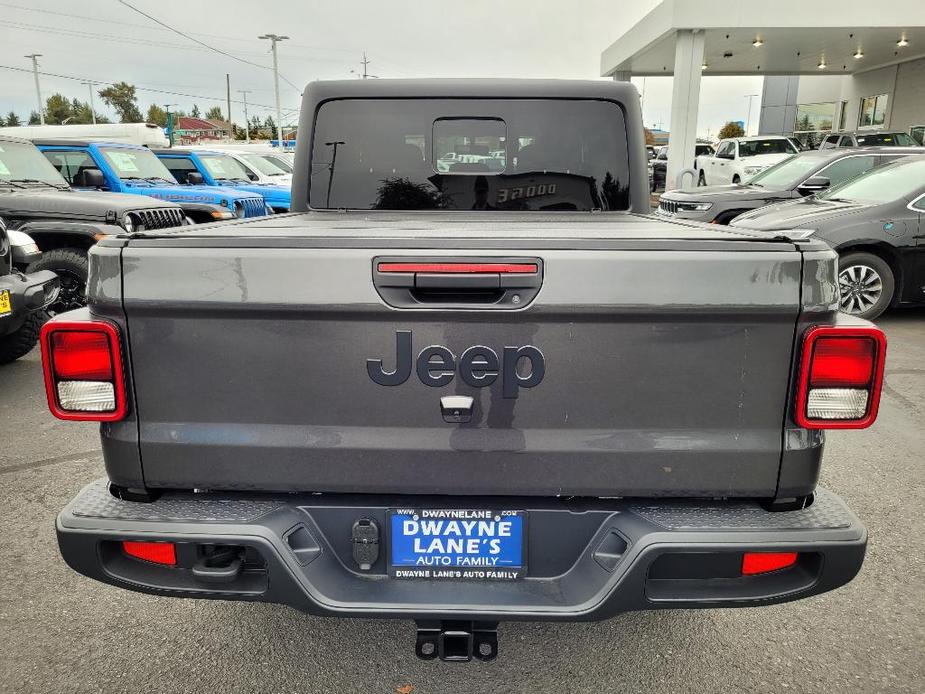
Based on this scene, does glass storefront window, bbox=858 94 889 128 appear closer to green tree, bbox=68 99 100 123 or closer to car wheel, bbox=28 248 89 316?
car wheel, bbox=28 248 89 316

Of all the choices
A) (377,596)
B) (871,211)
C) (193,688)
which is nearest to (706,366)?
(377,596)

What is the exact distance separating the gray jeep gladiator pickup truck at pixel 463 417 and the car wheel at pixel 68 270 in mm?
5876

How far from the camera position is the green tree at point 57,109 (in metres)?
92.9

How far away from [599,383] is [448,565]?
64 cm

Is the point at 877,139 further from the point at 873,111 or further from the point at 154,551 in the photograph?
the point at 154,551

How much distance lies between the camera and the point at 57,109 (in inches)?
3757

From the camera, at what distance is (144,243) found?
182cm

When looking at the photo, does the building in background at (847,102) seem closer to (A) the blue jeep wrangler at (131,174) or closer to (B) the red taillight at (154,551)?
(A) the blue jeep wrangler at (131,174)

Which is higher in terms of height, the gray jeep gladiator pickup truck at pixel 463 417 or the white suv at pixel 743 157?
the white suv at pixel 743 157

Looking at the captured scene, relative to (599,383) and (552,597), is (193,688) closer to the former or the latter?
(552,597)

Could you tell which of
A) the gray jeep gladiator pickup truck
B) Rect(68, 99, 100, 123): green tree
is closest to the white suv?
the gray jeep gladiator pickup truck

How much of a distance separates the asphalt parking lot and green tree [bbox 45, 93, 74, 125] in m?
105

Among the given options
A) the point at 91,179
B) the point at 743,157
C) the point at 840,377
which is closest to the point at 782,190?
the point at 91,179

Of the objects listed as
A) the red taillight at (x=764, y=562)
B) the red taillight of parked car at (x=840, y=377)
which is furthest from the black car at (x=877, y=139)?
the red taillight at (x=764, y=562)
